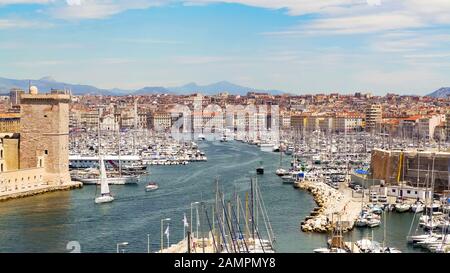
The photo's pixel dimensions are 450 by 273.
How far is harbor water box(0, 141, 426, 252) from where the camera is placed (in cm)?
514

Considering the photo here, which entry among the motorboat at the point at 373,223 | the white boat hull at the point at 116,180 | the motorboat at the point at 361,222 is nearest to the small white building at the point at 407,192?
the motorboat at the point at 373,223

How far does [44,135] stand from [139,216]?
276cm

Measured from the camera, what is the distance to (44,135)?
8.71 m

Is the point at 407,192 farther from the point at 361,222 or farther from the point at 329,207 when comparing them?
the point at 361,222

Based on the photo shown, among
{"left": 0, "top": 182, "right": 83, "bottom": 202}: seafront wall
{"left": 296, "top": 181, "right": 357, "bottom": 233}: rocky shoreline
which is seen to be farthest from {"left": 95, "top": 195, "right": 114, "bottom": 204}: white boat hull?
{"left": 296, "top": 181, "right": 357, "bottom": 233}: rocky shoreline

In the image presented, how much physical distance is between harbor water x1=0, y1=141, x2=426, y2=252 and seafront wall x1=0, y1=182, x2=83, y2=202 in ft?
0.37

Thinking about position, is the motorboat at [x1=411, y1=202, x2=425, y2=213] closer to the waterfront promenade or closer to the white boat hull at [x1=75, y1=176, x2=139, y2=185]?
the waterfront promenade

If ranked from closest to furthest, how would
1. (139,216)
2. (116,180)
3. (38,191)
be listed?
(139,216)
(38,191)
(116,180)

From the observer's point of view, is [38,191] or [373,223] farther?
[38,191]

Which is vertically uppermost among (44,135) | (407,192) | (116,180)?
(44,135)

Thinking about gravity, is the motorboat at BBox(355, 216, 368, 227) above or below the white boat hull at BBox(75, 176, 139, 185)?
above

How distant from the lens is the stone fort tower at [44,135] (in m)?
8.65

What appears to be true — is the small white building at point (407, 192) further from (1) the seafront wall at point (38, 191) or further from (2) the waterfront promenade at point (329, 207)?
(1) the seafront wall at point (38, 191)

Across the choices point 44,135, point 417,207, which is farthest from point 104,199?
point 417,207
